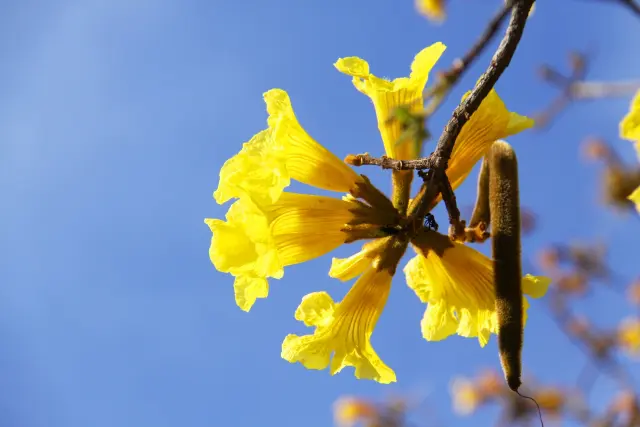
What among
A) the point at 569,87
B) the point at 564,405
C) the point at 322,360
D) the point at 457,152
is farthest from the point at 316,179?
the point at 564,405

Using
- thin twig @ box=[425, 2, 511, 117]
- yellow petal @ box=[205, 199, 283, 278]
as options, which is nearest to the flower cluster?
yellow petal @ box=[205, 199, 283, 278]

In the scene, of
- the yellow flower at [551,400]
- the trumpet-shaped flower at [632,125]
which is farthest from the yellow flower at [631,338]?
the trumpet-shaped flower at [632,125]

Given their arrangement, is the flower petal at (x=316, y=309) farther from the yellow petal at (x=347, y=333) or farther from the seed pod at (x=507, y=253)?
→ the seed pod at (x=507, y=253)

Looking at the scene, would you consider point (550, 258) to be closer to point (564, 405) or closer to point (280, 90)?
point (564, 405)

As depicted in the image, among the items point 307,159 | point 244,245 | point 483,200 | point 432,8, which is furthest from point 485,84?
point 432,8

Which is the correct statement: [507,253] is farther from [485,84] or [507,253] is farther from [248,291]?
[248,291]

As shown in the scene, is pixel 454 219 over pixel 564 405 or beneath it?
beneath
